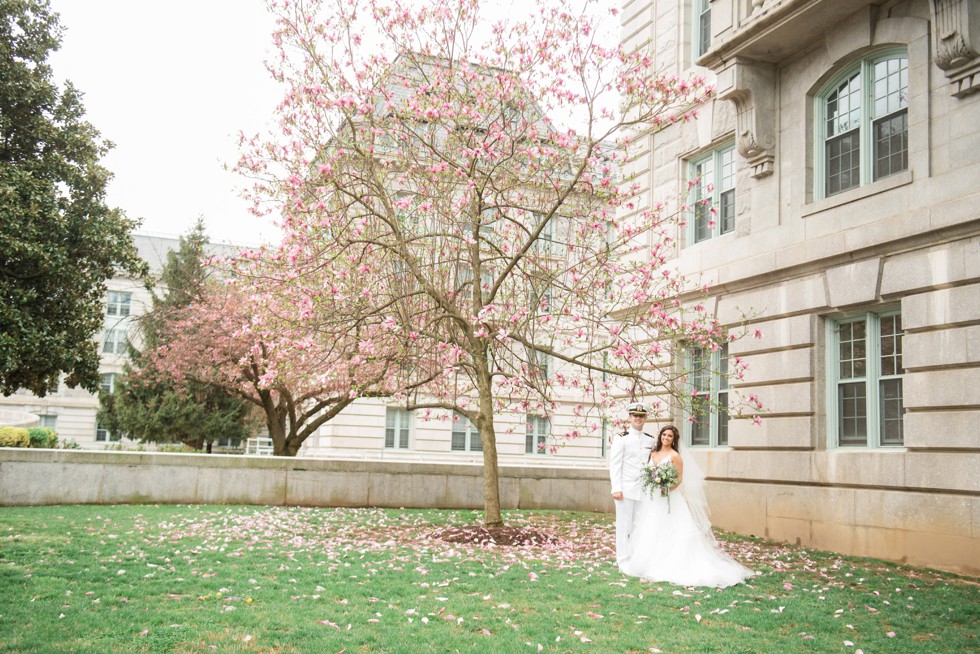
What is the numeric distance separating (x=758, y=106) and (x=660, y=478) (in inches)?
340

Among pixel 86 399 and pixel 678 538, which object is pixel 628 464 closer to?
pixel 678 538

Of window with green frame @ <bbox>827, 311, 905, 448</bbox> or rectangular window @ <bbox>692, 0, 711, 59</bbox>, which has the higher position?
rectangular window @ <bbox>692, 0, 711, 59</bbox>

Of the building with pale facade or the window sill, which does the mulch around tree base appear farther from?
the building with pale facade

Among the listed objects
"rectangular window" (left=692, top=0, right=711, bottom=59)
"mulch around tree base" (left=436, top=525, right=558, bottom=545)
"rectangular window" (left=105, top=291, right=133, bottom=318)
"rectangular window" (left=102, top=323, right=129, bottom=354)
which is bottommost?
"mulch around tree base" (left=436, top=525, right=558, bottom=545)

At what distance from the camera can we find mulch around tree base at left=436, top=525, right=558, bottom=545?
13.4 m

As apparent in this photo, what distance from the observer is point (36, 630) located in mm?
6832

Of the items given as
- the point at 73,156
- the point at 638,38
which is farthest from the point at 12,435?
the point at 638,38

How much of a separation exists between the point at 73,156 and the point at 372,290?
1059 cm

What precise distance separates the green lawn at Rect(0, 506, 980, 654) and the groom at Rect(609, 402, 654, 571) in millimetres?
646

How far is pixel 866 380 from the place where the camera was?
13.4 meters

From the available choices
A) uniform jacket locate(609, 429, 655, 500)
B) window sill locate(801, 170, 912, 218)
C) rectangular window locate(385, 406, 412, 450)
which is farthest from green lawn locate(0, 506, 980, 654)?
rectangular window locate(385, 406, 412, 450)

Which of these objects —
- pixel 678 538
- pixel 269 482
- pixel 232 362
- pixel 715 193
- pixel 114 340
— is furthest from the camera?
pixel 114 340

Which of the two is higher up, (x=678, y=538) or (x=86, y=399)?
(x=86, y=399)

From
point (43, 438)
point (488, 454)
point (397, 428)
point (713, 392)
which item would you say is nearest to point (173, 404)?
point (43, 438)
